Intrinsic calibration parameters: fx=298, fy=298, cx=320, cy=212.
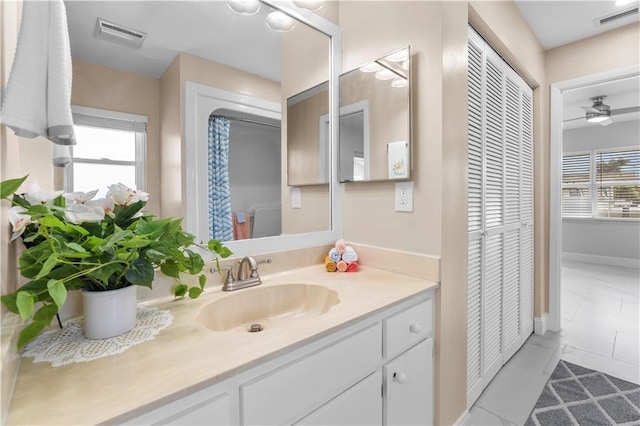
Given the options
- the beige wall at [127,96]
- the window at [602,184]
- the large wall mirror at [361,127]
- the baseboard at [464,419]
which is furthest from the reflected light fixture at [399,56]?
the window at [602,184]

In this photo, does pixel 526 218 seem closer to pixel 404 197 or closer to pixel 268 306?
pixel 404 197

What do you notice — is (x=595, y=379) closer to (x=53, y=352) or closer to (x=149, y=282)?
(x=149, y=282)

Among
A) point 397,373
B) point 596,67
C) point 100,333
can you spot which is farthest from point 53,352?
point 596,67

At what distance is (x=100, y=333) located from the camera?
0.77 meters

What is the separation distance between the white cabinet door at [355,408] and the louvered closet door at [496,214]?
88 centimetres

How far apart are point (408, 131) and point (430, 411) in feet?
4.11

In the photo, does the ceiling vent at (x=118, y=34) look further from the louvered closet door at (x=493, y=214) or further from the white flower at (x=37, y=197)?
the louvered closet door at (x=493, y=214)

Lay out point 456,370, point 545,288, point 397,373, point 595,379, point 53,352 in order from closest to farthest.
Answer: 1. point 53,352
2. point 397,373
3. point 456,370
4. point 595,379
5. point 545,288

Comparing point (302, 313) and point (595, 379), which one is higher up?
point (302, 313)

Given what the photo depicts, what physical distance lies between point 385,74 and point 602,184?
20.3 ft

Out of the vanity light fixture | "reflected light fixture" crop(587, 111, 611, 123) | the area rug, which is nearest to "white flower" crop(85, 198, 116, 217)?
the vanity light fixture

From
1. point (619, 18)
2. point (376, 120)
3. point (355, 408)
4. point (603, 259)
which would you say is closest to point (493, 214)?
point (376, 120)

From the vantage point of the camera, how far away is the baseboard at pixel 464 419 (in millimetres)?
1491

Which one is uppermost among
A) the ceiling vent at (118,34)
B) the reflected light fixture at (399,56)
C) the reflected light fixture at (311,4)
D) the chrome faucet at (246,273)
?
the reflected light fixture at (311,4)
